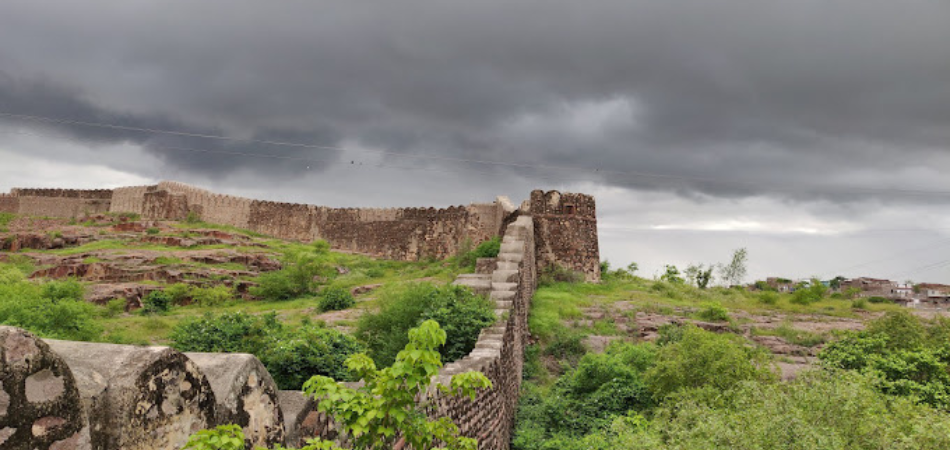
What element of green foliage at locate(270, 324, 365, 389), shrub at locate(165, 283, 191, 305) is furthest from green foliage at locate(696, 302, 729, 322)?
shrub at locate(165, 283, 191, 305)

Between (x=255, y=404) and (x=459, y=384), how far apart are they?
3.79 ft

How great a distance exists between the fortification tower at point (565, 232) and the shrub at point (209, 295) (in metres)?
11.2

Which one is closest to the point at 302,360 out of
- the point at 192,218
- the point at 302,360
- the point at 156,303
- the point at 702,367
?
the point at 302,360

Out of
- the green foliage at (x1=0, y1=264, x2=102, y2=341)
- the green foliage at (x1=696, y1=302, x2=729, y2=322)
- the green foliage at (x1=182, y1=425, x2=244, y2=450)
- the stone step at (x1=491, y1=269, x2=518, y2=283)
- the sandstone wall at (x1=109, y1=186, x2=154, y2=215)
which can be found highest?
the sandstone wall at (x1=109, y1=186, x2=154, y2=215)

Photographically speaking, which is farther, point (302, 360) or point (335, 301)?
point (335, 301)

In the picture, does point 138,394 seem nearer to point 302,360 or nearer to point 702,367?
point 302,360

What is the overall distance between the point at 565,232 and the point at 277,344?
15921mm

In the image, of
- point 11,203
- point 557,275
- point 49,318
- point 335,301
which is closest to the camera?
point 49,318

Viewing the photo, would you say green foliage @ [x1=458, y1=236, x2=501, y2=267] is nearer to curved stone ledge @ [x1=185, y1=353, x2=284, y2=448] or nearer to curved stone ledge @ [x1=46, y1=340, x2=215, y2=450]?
curved stone ledge @ [x1=185, y1=353, x2=284, y2=448]

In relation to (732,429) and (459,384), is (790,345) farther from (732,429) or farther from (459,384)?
(459,384)

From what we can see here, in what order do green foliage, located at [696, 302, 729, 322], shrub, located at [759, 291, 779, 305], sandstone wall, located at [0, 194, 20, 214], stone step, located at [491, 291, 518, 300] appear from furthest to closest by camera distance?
sandstone wall, located at [0, 194, 20, 214], shrub, located at [759, 291, 779, 305], green foliage, located at [696, 302, 729, 322], stone step, located at [491, 291, 518, 300]

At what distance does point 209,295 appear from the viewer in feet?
65.7

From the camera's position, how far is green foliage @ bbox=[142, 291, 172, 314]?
1833 cm

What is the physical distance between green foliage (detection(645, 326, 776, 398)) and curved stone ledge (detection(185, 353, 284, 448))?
8100mm
